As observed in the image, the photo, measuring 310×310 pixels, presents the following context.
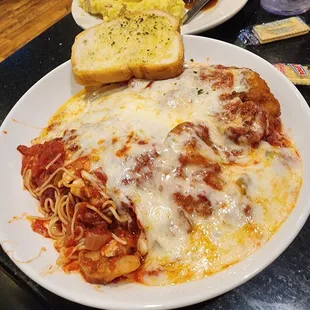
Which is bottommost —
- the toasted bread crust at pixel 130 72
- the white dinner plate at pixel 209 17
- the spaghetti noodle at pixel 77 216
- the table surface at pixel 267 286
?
the table surface at pixel 267 286

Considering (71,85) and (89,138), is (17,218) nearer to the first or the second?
(89,138)

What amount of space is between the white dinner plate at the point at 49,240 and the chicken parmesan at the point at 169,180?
45 millimetres

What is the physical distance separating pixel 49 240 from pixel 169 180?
65 centimetres

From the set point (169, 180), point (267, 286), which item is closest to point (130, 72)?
point (169, 180)

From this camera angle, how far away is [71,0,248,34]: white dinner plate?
2852 millimetres

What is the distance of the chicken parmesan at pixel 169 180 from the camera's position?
5.31 ft

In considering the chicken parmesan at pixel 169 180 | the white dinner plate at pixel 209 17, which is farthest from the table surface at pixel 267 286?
the white dinner plate at pixel 209 17

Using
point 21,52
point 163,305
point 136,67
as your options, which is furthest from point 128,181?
point 21,52

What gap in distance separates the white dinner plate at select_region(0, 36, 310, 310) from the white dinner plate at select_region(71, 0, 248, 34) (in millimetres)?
393

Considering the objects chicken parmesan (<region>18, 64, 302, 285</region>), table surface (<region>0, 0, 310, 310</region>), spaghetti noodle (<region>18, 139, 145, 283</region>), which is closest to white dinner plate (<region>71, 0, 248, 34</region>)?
table surface (<region>0, 0, 310, 310</region>)

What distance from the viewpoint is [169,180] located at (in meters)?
1.71

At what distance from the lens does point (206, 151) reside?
181 cm

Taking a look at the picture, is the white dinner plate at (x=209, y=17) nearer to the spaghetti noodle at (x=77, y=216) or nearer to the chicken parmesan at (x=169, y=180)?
the chicken parmesan at (x=169, y=180)

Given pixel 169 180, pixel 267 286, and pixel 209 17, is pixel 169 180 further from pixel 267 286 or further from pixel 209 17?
pixel 209 17
